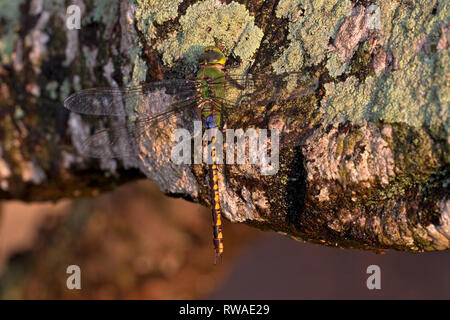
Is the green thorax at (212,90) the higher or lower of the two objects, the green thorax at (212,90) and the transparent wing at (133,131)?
the higher

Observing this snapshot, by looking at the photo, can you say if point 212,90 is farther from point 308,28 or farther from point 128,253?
point 128,253

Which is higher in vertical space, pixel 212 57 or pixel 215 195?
pixel 212 57

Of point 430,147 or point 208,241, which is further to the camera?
point 208,241

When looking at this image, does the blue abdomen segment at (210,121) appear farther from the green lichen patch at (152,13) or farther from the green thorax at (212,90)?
the green lichen patch at (152,13)

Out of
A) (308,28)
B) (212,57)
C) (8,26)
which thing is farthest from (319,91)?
(8,26)

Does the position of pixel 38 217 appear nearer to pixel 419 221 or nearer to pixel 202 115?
pixel 202 115

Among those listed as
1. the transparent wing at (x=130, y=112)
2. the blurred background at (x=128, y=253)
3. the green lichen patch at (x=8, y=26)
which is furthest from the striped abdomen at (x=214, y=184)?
the blurred background at (x=128, y=253)

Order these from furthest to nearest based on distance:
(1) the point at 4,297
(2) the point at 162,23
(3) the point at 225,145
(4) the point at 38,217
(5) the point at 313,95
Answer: (4) the point at 38,217
(1) the point at 4,297
(2) the point at 162,23
(3) the point at 225,145
(5) the point at 313,95

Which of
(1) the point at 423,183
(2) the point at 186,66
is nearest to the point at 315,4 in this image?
(2) the point at 186,66
